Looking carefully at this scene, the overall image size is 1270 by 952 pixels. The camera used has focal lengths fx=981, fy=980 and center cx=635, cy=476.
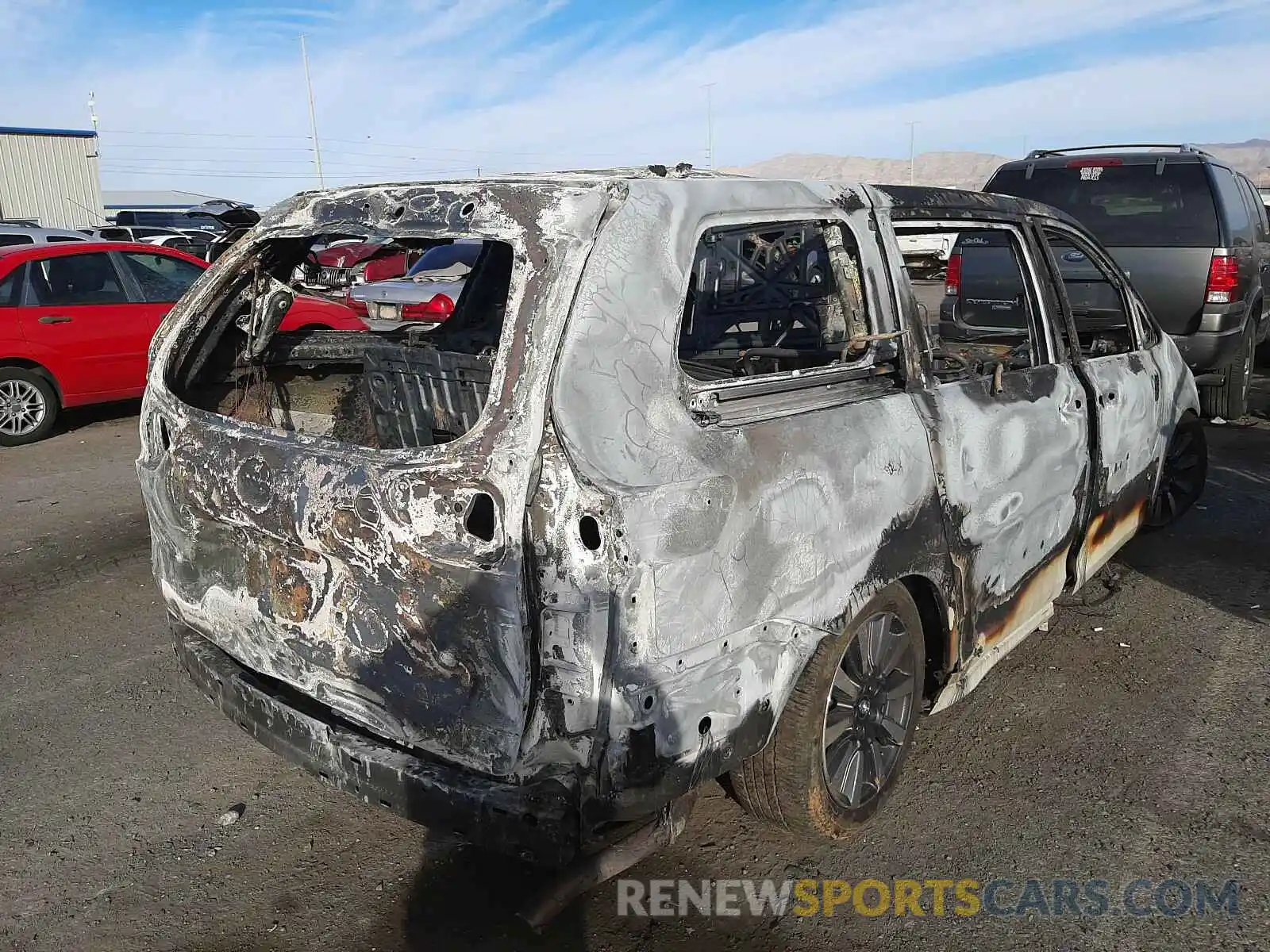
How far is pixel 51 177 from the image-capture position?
31719 millimetres

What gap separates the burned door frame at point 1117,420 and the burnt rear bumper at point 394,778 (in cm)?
269

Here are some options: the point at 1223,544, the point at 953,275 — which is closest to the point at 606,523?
the point at 1223,544

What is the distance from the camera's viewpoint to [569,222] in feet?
7.38

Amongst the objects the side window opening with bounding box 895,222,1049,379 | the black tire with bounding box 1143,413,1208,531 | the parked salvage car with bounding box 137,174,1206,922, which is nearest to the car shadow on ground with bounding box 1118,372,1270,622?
the black tire with bounding box 1143,413,1208,531

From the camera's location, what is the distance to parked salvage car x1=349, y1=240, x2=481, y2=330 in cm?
957

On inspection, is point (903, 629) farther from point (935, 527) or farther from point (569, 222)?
point (569, 222)

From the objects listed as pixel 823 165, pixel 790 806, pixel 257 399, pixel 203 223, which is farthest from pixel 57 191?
pixel 823 165

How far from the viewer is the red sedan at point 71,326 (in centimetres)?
795

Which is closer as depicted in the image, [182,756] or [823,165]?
[182,756]

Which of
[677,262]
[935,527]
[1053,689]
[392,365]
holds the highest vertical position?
[677,262]

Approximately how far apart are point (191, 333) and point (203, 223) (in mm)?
31285

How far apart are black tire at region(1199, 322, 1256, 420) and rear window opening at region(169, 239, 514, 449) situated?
6.37 metres

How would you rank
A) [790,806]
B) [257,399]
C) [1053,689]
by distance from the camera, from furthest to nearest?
[1053,689] < [257,399] < [790,806]

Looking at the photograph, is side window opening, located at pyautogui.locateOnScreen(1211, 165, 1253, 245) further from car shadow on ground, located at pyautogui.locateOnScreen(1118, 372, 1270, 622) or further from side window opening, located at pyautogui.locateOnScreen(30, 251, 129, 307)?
side window opening, located at pyautogui.locateOnScreen(30, 251, 129, 307)
